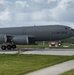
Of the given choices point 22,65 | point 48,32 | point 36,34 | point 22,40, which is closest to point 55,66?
point 22,65

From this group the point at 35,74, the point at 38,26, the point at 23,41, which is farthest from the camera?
the point at 38,26

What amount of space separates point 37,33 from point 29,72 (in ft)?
83.8

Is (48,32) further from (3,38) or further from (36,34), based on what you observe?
(3,38)

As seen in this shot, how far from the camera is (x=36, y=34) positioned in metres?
40.5

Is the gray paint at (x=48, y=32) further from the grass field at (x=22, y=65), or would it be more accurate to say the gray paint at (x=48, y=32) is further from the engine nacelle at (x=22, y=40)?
the grass field at (x=22, y=65)

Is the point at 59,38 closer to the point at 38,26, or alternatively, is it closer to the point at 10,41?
the point at 38,26

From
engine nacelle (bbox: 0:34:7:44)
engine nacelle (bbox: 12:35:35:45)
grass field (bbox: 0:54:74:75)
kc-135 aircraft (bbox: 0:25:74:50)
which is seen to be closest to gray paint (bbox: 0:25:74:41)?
kc-135 aircraft (bbox: 0:25:74:50)

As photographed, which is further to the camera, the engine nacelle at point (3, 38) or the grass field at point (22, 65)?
the engine nacelle at point (3, 38)

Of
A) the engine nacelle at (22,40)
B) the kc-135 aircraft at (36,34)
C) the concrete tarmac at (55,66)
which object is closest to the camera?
the concrete tarmac at (55,66)

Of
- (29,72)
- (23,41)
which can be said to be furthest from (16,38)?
(29,72)

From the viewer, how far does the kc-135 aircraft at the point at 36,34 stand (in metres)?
40.0

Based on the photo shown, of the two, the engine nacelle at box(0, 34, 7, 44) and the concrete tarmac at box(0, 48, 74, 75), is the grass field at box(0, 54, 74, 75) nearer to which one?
the concrete tarmac at box(0, 48, 74, 75)

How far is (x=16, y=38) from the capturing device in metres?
39.2

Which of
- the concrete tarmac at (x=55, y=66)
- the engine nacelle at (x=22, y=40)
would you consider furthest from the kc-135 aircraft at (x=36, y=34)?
the concrete tarmac at (x=55, y=66)
